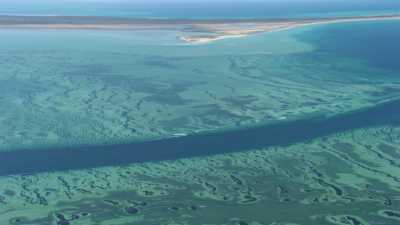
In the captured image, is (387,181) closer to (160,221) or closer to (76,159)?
(160,221)

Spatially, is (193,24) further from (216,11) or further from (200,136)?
(200,136)

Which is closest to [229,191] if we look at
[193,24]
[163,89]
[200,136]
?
[200,136]

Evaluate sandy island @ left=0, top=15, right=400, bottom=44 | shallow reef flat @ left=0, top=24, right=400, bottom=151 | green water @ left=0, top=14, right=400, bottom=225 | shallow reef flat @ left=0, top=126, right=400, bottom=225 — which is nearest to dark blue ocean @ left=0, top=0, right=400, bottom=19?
sandy island @ left=0, top=15, right=400, bottom=44

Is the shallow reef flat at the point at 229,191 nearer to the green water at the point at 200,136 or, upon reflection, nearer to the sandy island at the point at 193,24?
the green water at the point at 200,136

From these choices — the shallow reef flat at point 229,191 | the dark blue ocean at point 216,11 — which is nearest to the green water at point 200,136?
the shallow reef flat at point 229,191

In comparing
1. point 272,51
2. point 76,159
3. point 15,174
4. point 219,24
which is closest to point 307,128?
point 76,159

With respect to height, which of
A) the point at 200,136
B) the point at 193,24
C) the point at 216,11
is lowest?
the point at 200,136

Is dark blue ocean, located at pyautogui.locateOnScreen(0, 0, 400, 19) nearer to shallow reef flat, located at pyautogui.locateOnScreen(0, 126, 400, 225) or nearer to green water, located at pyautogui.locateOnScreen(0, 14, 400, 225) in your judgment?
green water, located at pyautogui.locateOnScreen(0, 14, 400, 225)
